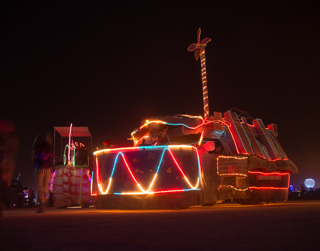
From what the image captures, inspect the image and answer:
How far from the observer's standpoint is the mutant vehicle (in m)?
13.8

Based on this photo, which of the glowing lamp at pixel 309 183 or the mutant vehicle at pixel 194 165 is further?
the glowing lamp at pixel 309 183

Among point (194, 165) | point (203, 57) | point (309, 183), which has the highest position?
point (203, 57)

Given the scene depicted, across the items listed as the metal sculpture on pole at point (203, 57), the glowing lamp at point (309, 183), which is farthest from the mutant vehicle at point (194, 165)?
the glowing lamp at point (309, 183)

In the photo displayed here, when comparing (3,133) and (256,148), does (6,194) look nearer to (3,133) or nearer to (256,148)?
(3,133)

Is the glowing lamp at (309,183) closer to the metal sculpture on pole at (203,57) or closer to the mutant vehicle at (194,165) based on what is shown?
the mutant vehicle at (194,165)

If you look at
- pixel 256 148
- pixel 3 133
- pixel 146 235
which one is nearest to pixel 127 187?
pixel 3 133

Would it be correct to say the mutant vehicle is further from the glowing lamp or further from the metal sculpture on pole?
the glowing lamp

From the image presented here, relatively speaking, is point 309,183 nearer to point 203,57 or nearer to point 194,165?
point 203,57

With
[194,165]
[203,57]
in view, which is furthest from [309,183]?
[194,165]

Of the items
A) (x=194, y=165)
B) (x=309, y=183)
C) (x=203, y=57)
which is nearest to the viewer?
(x=194, y=165)

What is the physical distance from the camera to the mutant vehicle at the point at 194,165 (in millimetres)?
13773

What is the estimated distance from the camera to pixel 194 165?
1439 centimetres

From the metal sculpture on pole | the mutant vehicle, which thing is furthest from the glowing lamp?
the metal sculpture on pole

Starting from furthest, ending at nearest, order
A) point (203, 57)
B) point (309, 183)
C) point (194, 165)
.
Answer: point (309, 183)
point (203, 57)
point (194, 165)
